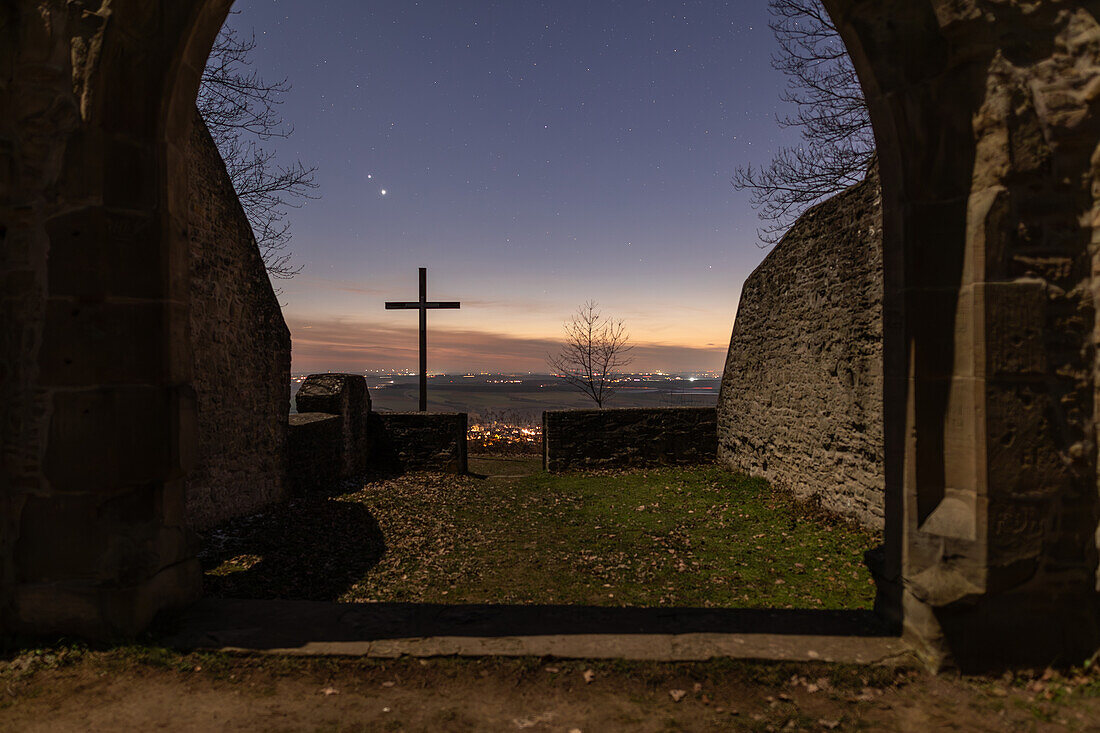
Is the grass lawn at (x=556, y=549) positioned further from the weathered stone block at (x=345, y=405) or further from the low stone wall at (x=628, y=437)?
the low stone wall at (x=628, y=437)

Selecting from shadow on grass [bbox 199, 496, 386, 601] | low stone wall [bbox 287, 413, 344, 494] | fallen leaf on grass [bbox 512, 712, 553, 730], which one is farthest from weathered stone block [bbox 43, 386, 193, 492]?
low stone wall [bbox 287, 413, 344, 494]

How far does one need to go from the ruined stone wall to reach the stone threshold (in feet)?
11.8

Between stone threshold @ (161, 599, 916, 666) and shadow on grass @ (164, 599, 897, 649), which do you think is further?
shadow on grass @ (164, 599, 897, 649)

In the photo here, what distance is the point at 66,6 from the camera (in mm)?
2869

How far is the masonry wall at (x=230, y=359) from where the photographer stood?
6672 mm

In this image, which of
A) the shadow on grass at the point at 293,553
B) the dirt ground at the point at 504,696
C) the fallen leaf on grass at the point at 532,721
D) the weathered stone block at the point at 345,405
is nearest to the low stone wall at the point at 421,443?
the weathered stone block at the point at 345,405

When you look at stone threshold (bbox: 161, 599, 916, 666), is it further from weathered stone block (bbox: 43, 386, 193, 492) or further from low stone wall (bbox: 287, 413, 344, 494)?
low stone wall (bbox: 287, 413, 344, 494)

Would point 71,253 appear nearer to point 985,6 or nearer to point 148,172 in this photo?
point 148,172

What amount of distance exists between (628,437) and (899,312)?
Result: 29.0 feet

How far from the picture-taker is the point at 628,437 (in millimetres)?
11523

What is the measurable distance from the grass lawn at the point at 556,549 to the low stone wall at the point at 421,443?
6.49 ft

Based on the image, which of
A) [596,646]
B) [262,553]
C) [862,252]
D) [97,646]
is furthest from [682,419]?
[97,646]

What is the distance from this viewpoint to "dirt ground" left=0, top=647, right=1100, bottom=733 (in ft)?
7.55

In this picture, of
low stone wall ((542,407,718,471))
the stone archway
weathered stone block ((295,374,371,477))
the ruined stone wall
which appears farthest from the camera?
low stone wall ((542,407,718,471))
